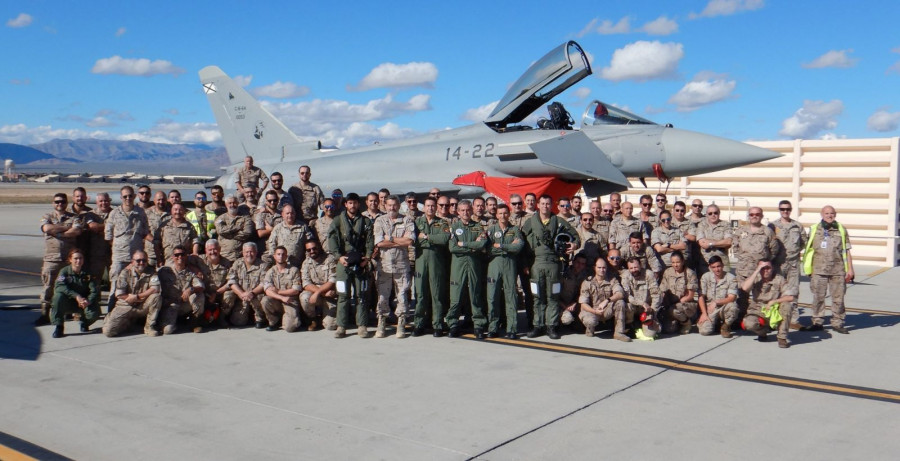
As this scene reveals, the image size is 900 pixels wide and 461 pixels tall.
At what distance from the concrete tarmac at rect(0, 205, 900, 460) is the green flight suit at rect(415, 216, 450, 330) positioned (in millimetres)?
307

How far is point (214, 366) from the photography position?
607 centimetres

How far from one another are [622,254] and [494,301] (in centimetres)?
168

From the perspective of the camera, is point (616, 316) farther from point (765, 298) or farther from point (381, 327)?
point (381, 327)

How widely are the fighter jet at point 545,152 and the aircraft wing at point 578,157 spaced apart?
0.02 metres

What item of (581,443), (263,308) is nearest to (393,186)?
(263,308)

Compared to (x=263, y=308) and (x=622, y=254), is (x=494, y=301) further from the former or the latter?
(x=263, y=308)

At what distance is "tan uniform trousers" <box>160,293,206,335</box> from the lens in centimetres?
748

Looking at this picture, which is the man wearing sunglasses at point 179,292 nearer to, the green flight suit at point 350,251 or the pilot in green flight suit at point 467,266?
the green flight suit at point 350,251

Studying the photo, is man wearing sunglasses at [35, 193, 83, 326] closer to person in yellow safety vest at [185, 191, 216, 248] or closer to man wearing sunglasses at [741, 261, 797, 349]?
person in yellow safety vest at [185, 191, 216, 248]

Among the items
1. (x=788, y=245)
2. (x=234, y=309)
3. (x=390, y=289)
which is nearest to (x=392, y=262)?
(x=390, y=289)

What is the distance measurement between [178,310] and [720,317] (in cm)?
623

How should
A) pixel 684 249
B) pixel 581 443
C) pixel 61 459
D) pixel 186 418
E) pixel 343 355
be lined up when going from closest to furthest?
pixel 61 459 < pixel 581 443 < pixel 186 418 < pixel 343 355 < pixel 684 249

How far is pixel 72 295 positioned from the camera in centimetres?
734

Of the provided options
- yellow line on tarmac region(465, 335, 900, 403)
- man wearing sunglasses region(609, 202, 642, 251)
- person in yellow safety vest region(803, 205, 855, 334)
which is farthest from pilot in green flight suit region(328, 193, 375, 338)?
person in yellow safety vest region(803, 205, 855, 334)
